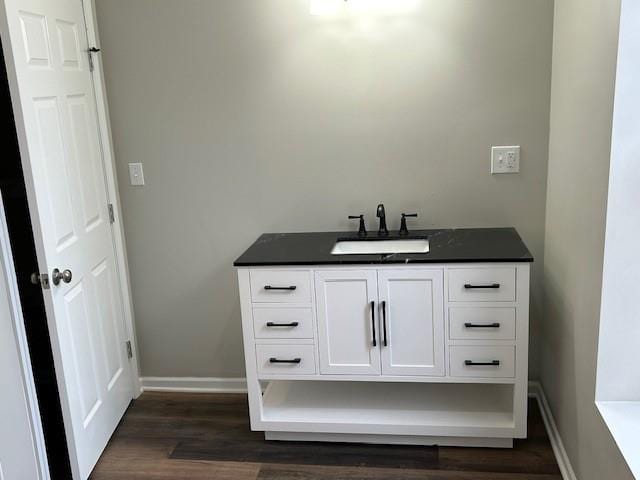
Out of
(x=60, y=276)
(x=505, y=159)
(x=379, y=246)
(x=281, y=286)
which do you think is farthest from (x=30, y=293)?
(x=505, y=159)

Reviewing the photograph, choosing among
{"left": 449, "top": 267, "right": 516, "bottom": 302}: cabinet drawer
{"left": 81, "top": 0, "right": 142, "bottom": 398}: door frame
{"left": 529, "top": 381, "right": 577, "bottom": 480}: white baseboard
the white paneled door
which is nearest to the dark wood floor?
{"left": 529, "top": 381, "right": 577, "bottom": 480}: white baseboard

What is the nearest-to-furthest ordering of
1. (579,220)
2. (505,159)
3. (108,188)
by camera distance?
(579,220) < (505,159) < (108,188)

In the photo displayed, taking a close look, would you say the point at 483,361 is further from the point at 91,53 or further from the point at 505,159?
the point at 91,53

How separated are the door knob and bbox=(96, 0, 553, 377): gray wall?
0.73 m

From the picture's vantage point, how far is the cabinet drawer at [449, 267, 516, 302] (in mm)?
2434

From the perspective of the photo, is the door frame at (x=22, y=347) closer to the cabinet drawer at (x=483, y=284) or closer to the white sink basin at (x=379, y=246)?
the white sink basin at (x=379, y=246)

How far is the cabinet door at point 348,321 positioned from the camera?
8.31 feet

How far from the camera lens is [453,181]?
285 cm

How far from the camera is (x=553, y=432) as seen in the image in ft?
8.64

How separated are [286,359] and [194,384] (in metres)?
0.85

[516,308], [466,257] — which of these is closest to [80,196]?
[466,257]

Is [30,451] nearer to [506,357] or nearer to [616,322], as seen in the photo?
[506,357]

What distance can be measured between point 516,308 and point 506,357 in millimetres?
213

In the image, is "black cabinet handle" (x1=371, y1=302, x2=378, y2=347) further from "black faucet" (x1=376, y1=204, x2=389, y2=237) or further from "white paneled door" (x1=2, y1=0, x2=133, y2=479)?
"white paneled door" (x1=2, y1=0, x2=133, y2=479)
